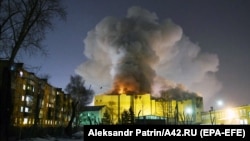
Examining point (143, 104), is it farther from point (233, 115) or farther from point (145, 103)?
point (233, 115)

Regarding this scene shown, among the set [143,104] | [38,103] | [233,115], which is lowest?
[233,115]

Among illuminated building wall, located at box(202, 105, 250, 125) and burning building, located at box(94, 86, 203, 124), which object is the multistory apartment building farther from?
illuminated building wall, located at box(202, 105, 250, 125)

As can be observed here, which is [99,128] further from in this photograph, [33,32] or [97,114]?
[97,114]

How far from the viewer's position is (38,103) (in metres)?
63.6

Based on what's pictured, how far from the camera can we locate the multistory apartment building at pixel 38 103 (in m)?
77.1

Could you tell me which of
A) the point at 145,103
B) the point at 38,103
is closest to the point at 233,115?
the point at 145,103

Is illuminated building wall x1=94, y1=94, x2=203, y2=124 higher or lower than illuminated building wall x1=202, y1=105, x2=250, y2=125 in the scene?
higher

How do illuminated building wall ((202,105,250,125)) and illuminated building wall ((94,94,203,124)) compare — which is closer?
illuminated building wall ((202,105,250,125))

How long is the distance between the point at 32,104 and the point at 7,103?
7146 centimetres

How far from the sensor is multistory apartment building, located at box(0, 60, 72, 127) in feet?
253

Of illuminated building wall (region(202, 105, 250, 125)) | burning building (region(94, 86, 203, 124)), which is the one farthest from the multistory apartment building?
illuminated building wall (region(202, 105, 250, 125))

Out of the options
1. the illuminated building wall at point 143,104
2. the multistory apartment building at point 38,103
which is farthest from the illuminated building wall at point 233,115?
the multistory apartment building at point 38,103

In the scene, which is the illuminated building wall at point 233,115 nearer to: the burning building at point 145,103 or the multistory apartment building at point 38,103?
the burning building at point 145,103

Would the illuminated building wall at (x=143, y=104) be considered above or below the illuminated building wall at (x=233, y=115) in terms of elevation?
above
